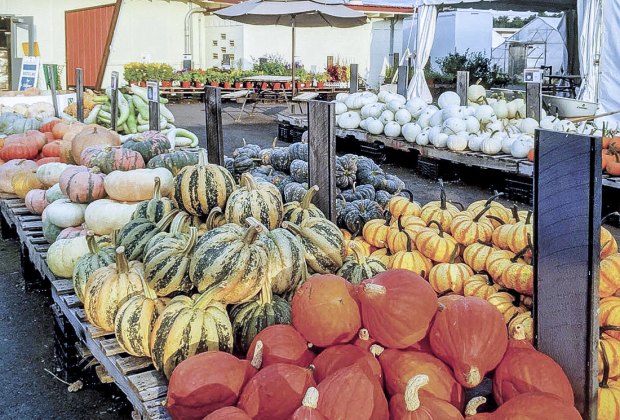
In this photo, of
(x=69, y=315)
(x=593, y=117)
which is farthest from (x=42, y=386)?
(x=593, y=117)

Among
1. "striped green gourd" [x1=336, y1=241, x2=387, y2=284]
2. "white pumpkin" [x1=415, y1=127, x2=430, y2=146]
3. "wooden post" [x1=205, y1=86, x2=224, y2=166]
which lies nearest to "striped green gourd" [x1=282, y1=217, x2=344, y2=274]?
"striped green gourd" [x1=336, y1=241, x2=387, y2=284]

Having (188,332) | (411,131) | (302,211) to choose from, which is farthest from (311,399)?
(411,131)

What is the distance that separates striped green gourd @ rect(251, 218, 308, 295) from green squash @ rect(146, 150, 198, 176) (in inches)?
71.5

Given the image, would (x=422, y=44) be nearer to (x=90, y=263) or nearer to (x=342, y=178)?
(x=342, y=178)

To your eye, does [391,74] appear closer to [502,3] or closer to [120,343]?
[502,3]

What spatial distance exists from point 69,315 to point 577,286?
2315 mm

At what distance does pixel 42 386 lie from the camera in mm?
3330

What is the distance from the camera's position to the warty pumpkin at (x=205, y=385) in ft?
5.94

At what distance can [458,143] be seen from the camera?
857cm

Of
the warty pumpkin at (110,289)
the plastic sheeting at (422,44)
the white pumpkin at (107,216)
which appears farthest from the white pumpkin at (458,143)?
the warty pumpkin at (110,289)

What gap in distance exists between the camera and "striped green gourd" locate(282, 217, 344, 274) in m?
2.71

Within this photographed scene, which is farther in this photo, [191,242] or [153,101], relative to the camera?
[153,101]

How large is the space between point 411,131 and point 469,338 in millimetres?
7960

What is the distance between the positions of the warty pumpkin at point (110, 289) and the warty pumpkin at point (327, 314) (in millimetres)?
880
